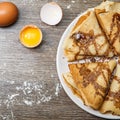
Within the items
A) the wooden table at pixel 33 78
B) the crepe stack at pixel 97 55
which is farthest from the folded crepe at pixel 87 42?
the wooden table at pixel 33 78

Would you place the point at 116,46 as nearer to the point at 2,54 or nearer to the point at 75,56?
the point at 75,56

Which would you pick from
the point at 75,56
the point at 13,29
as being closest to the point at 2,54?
the point at 13,29

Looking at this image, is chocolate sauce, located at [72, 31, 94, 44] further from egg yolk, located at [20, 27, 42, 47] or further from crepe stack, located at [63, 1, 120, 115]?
egg yolk, located at [20, 27, 42, 47]

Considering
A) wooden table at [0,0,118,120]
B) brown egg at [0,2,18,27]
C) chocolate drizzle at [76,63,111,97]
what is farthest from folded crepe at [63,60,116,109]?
brown egg at [0,2,18,27]

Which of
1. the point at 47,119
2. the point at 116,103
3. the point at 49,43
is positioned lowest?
the point at 47,119

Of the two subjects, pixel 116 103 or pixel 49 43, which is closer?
pixel 116 103

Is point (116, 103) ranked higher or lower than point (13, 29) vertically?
lower
